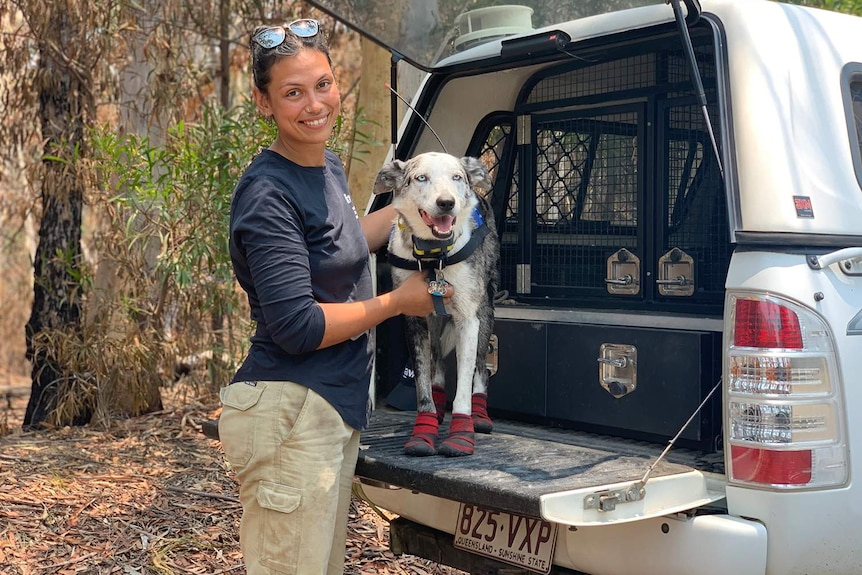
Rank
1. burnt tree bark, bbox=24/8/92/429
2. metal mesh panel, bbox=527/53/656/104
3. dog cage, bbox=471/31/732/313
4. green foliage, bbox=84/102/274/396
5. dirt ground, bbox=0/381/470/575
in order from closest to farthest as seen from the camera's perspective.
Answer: dog cage, bbox=471/31/732/313
metal mesh panel, bbox=527/53/656/104
dirt ground, bbox=0/381/470/575
green foliage, bbox=84/102/274/396
burnt tree bark, bbox=24/8/92/429

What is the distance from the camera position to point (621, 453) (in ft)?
10.8

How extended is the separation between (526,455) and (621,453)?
33 centimetres

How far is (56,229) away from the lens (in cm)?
707

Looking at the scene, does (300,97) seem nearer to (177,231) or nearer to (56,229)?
(177,231)

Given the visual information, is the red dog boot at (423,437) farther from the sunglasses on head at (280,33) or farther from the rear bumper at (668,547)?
the sunglasses on head at (280,33)

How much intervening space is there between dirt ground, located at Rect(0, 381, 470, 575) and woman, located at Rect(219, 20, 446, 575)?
6.45 feet

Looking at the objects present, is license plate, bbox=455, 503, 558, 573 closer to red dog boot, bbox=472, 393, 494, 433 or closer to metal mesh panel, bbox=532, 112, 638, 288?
red dog boot, bbox=472, 393, 494, 433

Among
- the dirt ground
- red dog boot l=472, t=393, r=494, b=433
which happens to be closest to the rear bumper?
red dog boot l=472, t=393, r=494, b=433

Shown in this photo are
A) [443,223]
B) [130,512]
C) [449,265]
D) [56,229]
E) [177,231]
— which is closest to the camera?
[443,223]

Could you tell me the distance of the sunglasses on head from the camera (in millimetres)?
2801

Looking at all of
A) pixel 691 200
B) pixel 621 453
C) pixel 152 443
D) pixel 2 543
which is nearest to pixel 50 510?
pixel 2 543

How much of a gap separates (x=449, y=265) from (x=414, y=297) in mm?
572

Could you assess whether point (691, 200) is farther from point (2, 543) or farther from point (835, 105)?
point (2, 543)

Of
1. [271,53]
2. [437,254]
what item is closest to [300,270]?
[271,53]
